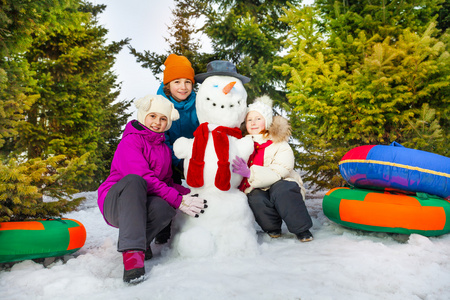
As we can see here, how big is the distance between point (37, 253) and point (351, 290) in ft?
6.80

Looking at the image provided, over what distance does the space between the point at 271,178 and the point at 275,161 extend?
18 cm

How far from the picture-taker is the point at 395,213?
2.54m

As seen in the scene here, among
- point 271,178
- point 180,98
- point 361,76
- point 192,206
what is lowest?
point 192,206

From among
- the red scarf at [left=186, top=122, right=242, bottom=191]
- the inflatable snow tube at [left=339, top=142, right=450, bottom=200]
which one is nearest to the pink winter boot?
the red scarf at [left=186, top=122, right=242, bottom=191]

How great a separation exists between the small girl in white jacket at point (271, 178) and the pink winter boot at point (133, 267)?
1.05 m

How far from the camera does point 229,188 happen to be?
2523 mm

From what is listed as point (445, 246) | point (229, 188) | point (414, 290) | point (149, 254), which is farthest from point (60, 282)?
point (445, 246)

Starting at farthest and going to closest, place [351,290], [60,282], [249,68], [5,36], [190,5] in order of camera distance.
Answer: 1. [190,5]
2. [249,68]
3. [5,36]
4. [60,282]
5. [351,290]

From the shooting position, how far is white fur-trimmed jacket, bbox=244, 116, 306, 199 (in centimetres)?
271

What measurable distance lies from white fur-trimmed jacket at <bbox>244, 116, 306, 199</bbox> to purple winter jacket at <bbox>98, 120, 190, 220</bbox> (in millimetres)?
742

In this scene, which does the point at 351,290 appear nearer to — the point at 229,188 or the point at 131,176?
the point at 229,188

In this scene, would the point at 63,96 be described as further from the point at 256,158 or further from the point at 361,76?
the point at 361,76

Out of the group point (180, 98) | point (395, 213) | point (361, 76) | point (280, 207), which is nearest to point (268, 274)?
point (280, 207)

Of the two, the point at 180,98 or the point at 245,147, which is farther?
the point at 180,98
